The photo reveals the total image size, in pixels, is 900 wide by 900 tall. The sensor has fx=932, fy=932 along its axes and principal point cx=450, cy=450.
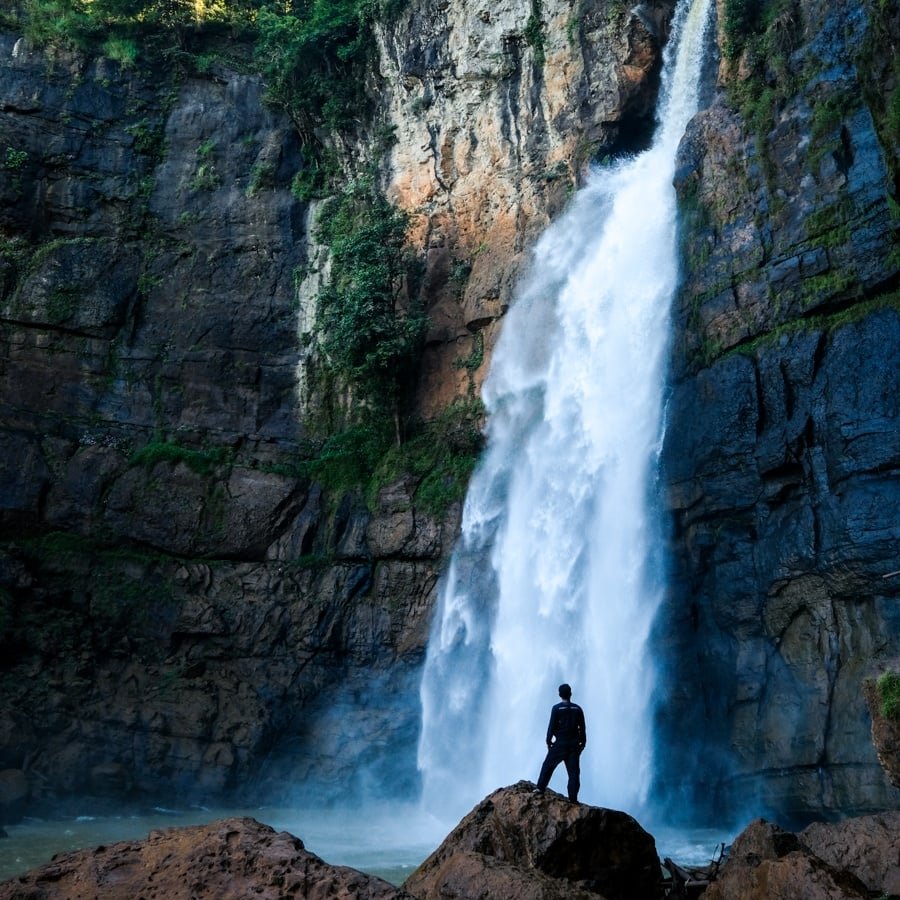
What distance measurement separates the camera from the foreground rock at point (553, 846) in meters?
8.11

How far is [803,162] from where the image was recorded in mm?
16828

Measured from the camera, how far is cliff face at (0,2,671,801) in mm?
20688

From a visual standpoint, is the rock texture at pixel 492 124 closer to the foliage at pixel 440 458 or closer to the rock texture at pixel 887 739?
the foliage at pixel 440 458

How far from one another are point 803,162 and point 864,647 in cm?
859

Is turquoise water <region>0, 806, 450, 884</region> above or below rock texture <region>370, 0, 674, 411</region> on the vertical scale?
below

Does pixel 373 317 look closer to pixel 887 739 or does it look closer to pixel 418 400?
pixel 418 400

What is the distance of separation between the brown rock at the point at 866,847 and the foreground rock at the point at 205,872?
5.64 m

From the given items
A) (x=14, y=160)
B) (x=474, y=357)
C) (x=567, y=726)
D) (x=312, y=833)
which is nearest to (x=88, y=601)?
(x=312, y=833)

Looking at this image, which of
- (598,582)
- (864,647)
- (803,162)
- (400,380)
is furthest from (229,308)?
(864,647)

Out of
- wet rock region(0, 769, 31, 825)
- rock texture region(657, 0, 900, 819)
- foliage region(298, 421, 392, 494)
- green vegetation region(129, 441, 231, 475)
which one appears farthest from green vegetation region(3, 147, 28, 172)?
rock texture region(657, 0, 900, 819)

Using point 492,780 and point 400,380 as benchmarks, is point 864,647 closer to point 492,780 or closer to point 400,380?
point 492,780

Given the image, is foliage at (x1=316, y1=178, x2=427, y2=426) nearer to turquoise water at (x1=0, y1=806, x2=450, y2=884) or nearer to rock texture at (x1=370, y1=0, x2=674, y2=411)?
rock texture at (x1=370, y1=0, x2=674, y2=411)

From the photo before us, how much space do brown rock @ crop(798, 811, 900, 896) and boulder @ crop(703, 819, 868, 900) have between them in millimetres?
1378

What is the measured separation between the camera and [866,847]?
370 inches
